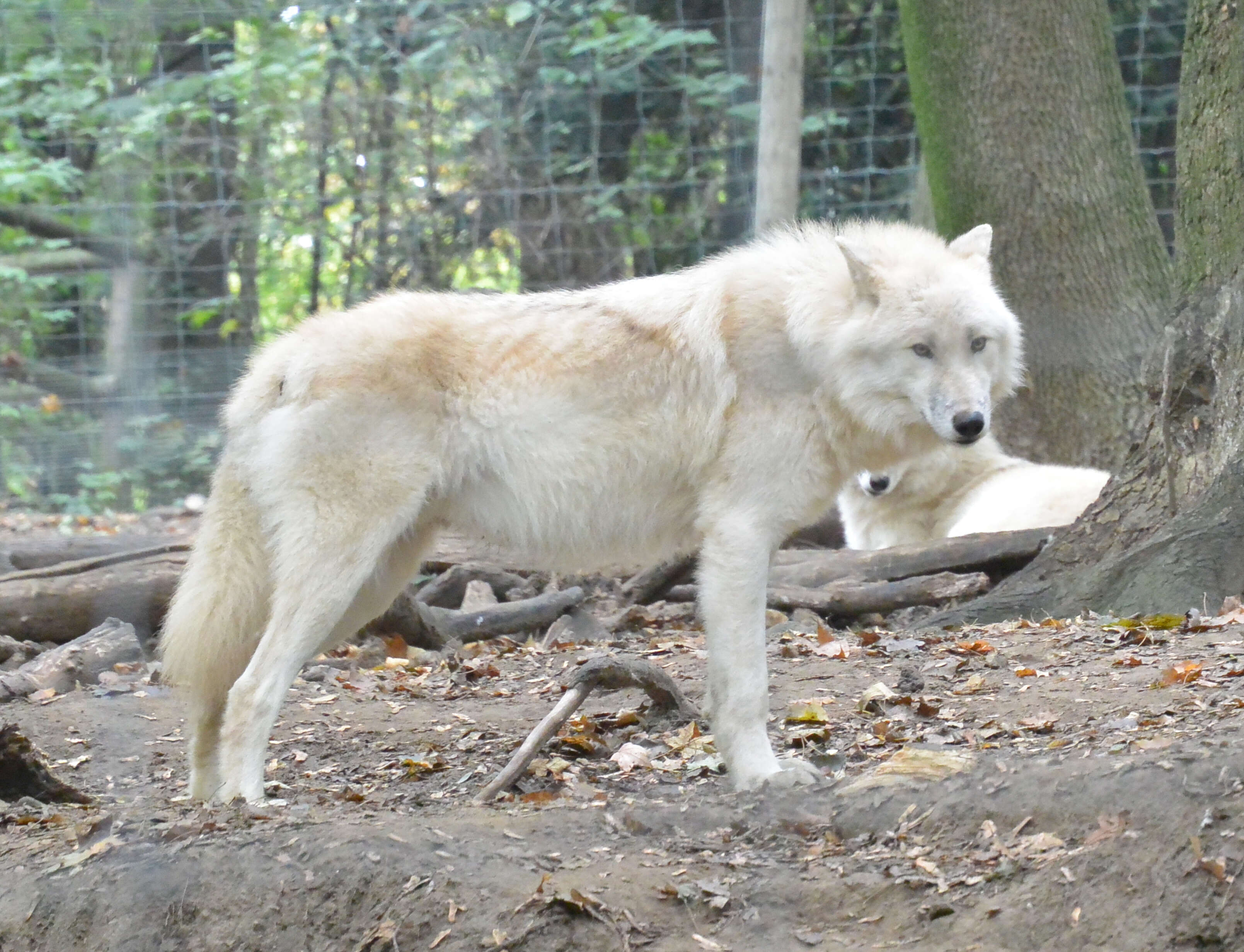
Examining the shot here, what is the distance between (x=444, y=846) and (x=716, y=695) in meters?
0.87

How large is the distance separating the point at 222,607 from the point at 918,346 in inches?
77.5

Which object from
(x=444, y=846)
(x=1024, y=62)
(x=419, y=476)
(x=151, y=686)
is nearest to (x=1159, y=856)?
(x=444, y=846)

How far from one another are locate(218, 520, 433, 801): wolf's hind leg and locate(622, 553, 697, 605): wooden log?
95.2 inches

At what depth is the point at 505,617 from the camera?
5.37 meters

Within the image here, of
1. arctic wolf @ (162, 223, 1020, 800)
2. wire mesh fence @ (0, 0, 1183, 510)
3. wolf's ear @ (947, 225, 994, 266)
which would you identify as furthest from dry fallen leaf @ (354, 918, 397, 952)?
wire mesh fence @ (0, 0, 1183, 510)

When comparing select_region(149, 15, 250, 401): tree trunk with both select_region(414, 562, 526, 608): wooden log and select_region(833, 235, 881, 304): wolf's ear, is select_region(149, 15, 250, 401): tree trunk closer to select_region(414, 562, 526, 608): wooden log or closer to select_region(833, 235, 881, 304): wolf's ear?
select_region(414, 562, 526, 608): wooden log

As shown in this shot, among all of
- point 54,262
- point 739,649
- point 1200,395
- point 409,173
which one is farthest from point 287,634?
point 409,173

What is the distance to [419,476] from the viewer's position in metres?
3.30

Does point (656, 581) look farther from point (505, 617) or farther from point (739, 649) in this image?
point (739, 649)

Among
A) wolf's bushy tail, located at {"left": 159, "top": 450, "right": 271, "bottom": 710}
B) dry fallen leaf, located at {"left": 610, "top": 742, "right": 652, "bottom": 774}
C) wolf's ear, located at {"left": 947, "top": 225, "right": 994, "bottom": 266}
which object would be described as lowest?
dry fallen leaf, located at {"left": 610, "top": 742, "right": 652, "bottom": 774}

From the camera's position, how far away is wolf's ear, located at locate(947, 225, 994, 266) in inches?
138

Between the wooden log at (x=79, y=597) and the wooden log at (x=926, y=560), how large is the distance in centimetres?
250

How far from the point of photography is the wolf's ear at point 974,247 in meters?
3.51

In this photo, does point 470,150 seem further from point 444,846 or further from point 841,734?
point 444,846
